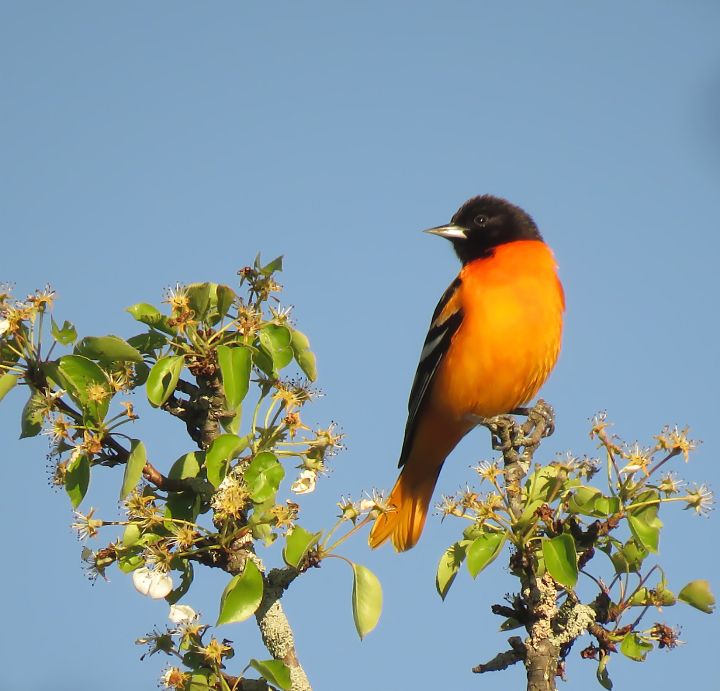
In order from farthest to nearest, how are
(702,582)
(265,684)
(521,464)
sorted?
1. (521,464)
2. (702,582)
3. (265,684)

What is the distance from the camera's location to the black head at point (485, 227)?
6145mm

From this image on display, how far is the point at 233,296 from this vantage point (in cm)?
279

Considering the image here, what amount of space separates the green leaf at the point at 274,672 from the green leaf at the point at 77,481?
68 centimetres

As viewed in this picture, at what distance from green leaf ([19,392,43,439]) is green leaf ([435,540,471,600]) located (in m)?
1.21

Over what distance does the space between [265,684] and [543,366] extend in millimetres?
3030

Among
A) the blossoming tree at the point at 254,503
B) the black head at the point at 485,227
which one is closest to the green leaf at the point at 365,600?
the blossoming tree at the point at 254,503

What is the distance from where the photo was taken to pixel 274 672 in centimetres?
235

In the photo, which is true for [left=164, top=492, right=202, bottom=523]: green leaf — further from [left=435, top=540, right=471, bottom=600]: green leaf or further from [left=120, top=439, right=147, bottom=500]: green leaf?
[left=435, top=540, right=471, bottom=600]: green leaf

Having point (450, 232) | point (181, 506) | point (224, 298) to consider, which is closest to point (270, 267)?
point (224, 298)

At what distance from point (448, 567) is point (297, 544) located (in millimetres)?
521

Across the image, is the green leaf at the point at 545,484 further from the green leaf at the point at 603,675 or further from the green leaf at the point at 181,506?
the green leaf at the point at 181,506

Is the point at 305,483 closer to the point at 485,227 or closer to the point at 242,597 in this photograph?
the point at 242,597

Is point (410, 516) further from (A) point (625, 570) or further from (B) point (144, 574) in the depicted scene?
(B) point (144, 574)

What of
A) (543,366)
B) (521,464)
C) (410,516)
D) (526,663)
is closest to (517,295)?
(543,366)
